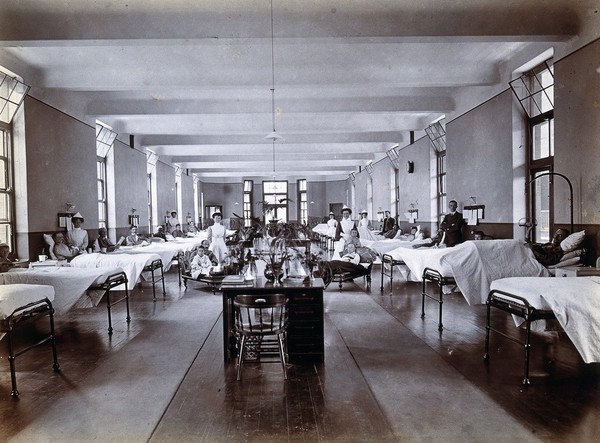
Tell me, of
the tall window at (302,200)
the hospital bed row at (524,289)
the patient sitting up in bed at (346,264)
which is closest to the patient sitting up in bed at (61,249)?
the patient sitting up in bed at (346,264)

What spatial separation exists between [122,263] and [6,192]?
2.11m

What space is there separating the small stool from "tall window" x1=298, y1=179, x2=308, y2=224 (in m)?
22.7

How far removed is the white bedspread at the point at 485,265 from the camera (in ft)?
17.9

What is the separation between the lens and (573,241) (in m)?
5.59

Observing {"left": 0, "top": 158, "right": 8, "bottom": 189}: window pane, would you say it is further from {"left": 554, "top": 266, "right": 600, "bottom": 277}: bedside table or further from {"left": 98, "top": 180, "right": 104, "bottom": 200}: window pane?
{"left": 554, "top": 266, "right": 600, "bottom": 277}: bedside table

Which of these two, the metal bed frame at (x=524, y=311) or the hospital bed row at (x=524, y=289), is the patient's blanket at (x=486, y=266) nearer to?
the hospital bed row at (x=524, y=289)

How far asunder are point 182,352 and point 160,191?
39.8ft

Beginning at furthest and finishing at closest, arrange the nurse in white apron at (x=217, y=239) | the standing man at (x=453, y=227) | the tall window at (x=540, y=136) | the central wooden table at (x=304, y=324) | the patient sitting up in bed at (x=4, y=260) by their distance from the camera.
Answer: the nurse in white apron at (x=217, y=239), the standing man at (x=453, y=227), the tall window at (x=540, y=136), the patient sitting up in bed at (x=4, y=260), the central wooden table at (x=304, y=324)

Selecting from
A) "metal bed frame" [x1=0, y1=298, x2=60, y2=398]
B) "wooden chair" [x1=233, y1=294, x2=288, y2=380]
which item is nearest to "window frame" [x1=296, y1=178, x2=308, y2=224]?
"wooden chair" [x1=233, y1=294, x2=288, y2=380]

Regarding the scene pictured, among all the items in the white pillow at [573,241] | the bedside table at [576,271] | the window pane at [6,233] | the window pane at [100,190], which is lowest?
the bedside table at [576,271]

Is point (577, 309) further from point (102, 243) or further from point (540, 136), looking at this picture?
point (102, 243)

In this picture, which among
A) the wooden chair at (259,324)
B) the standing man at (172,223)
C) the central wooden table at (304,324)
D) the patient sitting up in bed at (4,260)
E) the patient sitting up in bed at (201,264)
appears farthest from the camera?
the standing man at (172,223)

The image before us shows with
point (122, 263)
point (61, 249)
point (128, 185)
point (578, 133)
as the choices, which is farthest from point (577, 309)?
point (128, 185)

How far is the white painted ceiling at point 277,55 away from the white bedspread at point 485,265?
2.71 metres
